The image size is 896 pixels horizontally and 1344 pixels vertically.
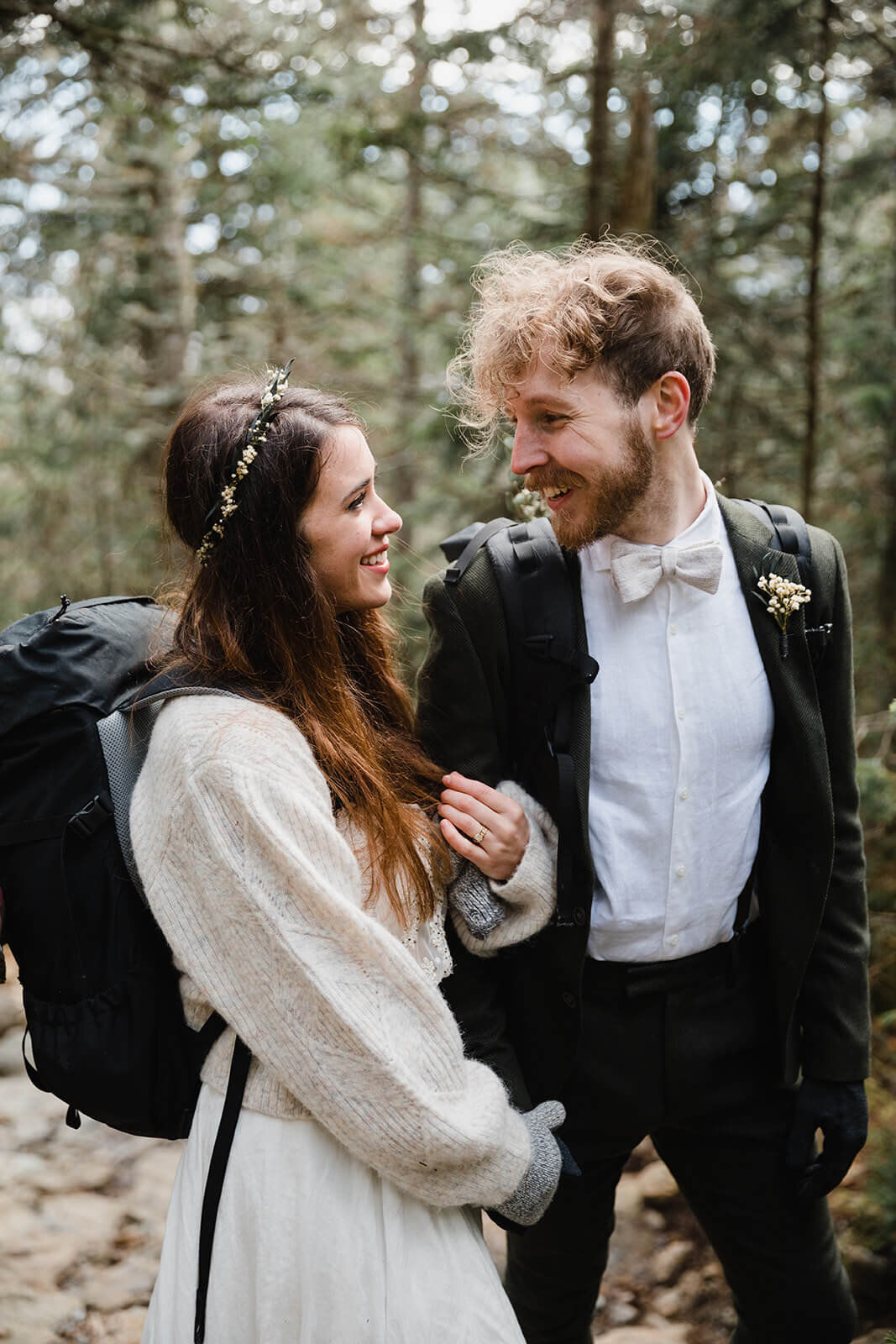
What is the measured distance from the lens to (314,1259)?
1805 mm

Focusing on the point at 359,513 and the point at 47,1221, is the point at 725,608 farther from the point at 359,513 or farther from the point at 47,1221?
the point at 47,1221

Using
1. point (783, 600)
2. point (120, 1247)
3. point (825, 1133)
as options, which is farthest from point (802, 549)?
point (120, 1247)

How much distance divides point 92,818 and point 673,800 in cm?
125

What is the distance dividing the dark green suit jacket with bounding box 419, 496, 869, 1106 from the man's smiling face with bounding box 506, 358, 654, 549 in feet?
0.47

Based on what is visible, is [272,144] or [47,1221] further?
[272,144]

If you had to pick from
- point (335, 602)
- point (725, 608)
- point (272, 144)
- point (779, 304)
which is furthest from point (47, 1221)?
point (272, 144)

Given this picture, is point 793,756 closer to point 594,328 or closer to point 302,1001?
point 594,328

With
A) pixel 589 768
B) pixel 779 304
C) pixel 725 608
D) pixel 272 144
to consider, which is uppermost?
pixel 272 144

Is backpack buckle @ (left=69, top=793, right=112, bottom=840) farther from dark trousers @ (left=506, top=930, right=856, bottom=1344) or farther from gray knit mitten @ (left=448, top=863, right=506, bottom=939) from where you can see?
dark trousers @ (left=506, top=930, right=856, bottom=1344)

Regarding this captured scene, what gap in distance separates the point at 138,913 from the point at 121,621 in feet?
2.12

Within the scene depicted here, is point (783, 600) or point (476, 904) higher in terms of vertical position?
point (783, 600)

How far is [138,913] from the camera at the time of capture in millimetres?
1924

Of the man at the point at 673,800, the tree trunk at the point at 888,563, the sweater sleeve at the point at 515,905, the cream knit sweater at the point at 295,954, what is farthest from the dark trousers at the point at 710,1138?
the tree trunk at the point at 888,563

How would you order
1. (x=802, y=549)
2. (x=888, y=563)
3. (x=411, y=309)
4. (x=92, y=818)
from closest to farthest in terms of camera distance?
(x=92, y=818), (x=802, y=549), (x=888, y=563), (x=411, y=309)
